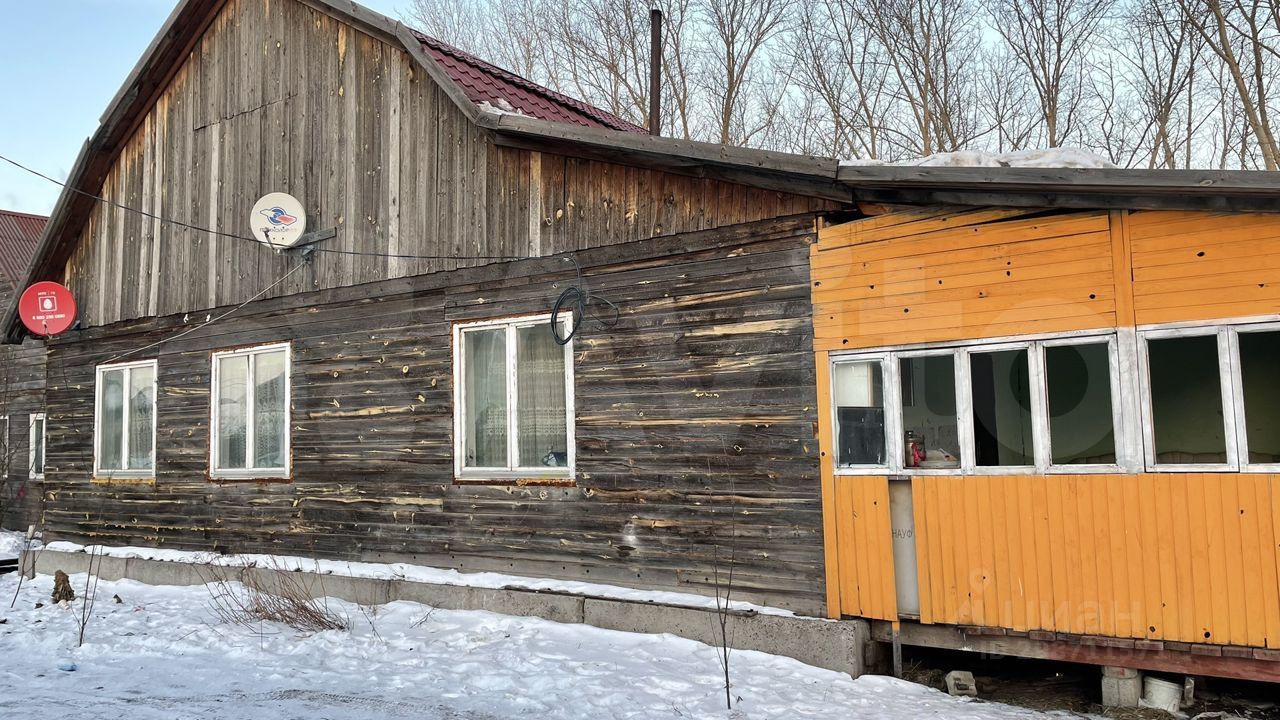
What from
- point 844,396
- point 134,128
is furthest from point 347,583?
point 134,128

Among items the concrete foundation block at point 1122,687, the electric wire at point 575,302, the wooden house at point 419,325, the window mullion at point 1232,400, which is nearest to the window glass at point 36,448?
the wooden house at point 419,325

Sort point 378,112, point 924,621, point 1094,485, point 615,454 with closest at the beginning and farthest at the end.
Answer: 1. point 1094,485
2. point 924,621
3. point 615,454
4. point 378,112

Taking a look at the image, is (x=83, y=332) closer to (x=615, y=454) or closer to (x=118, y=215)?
(x=118, y=215)

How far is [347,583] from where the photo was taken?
392 inches

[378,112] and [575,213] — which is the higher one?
[378,112]

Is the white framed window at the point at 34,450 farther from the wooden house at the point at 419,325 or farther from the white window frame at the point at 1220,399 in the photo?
the white window frame at the point at 1220,399

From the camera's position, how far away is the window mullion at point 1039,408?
6.71 meters

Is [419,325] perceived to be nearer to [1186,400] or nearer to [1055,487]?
[1055,487]

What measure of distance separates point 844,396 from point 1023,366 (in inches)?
51.0

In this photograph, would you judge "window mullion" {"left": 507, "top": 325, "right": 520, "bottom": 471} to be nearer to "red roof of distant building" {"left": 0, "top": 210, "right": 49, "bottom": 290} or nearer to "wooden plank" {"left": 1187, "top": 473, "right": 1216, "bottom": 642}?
"wooden plank" {"left": 1187, "top": 473, "right": 1216, "bottom": 642}

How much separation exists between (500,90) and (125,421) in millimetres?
7004

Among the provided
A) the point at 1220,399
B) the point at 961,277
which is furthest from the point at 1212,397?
the point at 961,277

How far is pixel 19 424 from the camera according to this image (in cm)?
2216

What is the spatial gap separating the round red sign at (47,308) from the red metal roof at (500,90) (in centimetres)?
646
